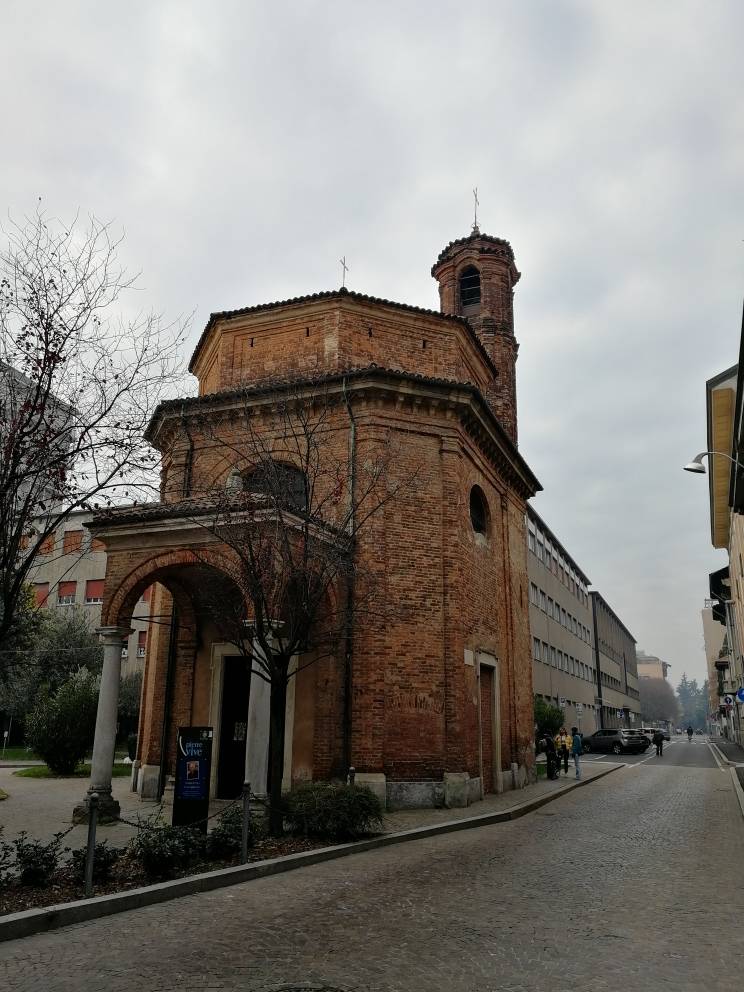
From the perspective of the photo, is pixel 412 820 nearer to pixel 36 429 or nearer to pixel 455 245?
pixel 36 429

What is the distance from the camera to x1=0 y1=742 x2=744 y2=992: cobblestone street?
4.88m

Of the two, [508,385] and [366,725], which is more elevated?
[508,385]

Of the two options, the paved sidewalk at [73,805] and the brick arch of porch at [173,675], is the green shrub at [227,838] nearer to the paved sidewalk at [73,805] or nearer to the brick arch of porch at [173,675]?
the paved sidewalk at [73,805]

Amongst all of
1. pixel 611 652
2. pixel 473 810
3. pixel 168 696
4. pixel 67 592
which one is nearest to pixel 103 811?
pixel 168 696

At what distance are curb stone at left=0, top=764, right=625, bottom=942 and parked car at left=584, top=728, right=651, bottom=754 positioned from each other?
2878cm

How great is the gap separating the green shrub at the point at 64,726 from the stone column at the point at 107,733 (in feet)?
25.7

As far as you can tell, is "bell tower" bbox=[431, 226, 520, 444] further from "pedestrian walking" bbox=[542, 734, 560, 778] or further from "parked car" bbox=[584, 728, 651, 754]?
"parked car" bbox=[584, 728, 651, 754]

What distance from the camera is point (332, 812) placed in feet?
31.9

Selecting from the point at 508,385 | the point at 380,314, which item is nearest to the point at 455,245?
the point at 508,385

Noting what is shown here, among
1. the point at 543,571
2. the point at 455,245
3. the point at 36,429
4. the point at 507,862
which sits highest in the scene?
the point at 455,245

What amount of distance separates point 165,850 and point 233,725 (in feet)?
24.0

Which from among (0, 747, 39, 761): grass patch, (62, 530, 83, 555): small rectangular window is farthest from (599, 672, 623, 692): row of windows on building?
(62, 530, 83, 555): small rectangular window

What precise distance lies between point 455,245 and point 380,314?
8792 mm

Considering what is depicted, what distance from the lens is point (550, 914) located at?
6547 millimetres
